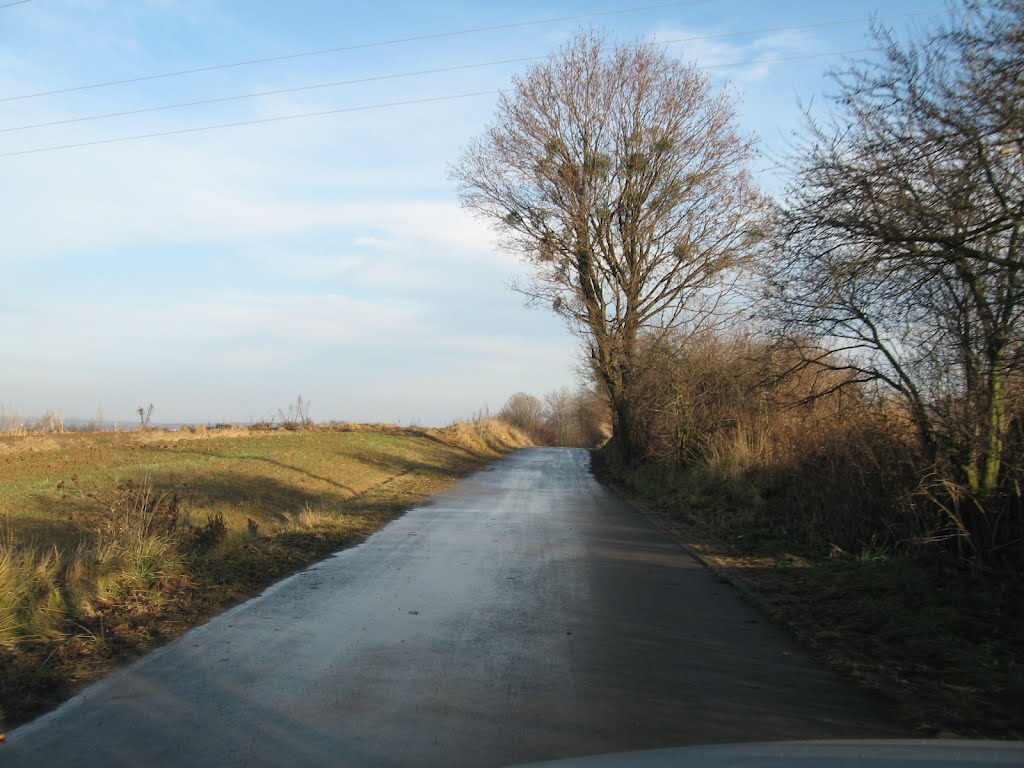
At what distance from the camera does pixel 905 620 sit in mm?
6621

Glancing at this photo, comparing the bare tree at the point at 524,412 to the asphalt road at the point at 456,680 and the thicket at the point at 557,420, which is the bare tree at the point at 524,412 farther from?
the asphalt road at the point at 456,680

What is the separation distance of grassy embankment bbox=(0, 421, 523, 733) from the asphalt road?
53 centimetres

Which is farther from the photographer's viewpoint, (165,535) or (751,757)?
(165,535)

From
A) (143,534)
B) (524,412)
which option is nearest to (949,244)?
(143,534)

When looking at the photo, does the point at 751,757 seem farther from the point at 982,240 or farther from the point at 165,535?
the point at 165,535

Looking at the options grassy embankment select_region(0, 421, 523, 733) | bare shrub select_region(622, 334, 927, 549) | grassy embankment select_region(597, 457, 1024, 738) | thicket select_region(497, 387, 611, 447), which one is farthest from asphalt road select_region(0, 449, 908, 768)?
thicket select_region(497, 387, 611, 447)

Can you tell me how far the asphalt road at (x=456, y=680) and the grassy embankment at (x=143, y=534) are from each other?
526mm

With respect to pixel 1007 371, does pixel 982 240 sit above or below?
above

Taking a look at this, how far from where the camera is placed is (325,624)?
6941mm

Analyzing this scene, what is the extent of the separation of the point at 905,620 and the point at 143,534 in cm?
799

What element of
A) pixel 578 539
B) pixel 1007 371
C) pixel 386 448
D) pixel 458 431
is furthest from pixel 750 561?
pixel 458 431

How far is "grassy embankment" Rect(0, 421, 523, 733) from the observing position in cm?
629

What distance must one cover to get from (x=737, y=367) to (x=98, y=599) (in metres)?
14.6

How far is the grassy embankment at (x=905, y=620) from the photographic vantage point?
4910 millimetres
